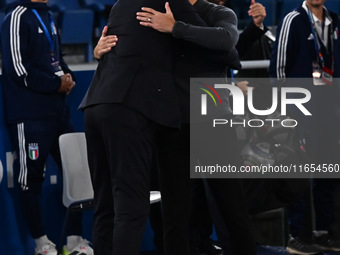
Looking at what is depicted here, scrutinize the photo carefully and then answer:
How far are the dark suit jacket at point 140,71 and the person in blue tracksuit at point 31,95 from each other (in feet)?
3.94

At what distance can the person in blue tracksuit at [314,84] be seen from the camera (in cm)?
418

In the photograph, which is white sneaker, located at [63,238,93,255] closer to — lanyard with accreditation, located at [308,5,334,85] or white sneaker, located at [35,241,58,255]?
white sneaker, located at [35,241,58,255]

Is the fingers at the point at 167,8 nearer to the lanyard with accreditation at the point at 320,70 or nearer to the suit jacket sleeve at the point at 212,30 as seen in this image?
the suit jacket sleeve at the point at 212,30

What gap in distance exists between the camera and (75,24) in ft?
33.3

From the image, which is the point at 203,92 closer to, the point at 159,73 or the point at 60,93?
the point at 159,73

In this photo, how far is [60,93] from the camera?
13.0ft

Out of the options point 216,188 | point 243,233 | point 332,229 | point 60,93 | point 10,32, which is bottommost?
point 332,229

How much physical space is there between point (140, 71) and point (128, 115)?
0.58 ft

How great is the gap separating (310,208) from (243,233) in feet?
4.28

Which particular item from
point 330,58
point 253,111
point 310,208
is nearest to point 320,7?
point 330,58

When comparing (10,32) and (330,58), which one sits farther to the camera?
(330,58)

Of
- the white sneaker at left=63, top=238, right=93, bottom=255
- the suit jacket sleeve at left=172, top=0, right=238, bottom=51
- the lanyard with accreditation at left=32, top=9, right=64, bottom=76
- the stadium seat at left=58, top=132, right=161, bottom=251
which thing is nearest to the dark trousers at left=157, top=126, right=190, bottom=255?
the suit jacket sleeve at left=172, top=0, right=238, bottom=51

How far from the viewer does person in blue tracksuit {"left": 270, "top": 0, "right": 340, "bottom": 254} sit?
4184 millimetres

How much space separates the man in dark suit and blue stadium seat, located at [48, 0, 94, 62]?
7273mm
